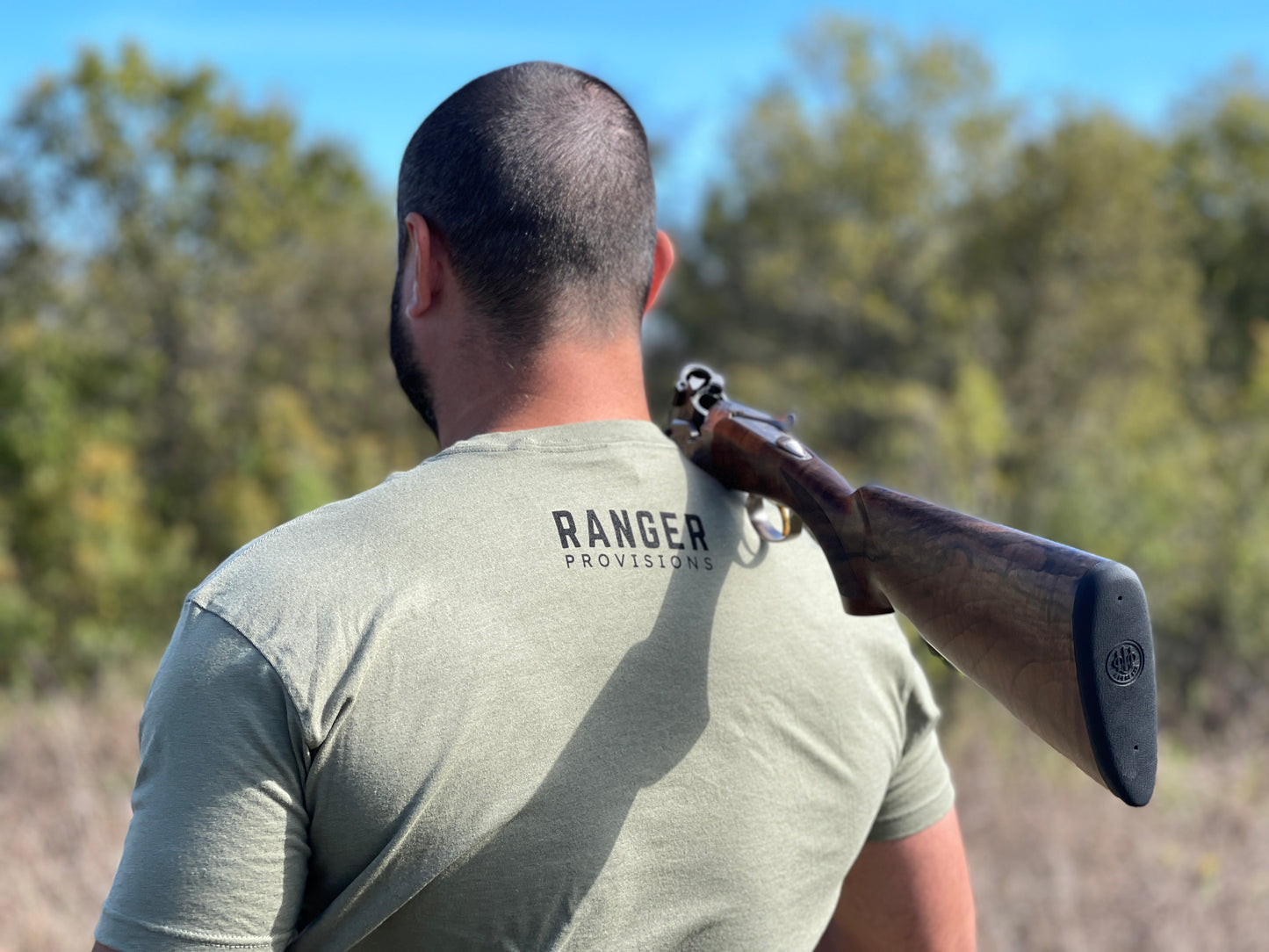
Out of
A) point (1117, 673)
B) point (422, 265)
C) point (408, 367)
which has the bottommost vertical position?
point (1117, 673)

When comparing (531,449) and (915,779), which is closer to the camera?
(531,449)

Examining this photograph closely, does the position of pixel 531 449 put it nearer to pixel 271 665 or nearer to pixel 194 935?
pixel 271 665

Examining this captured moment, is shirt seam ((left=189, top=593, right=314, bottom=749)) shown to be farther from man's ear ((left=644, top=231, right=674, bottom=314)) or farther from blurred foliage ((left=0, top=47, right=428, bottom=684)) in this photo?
blurred foliage ((left=0, top=47, right=428, bottom=684))

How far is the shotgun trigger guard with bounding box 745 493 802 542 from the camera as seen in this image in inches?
64.7

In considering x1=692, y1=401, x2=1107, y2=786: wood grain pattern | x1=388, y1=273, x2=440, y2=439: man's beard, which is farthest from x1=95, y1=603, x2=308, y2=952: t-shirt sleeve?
x1=692, y1=401, x2=1107, y2=786: wood grain pattern

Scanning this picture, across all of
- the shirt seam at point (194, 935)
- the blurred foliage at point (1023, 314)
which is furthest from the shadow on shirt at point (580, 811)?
the blurred foliage at point (1023, 314)

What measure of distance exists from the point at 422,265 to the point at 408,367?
0.61ft

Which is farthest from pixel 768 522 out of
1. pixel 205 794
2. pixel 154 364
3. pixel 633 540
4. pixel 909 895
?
pixel 154 364

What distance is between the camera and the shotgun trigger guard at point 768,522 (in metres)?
1.64

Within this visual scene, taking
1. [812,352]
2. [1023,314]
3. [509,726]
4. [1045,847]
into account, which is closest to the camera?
[509,726]

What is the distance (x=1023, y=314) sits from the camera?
19.2m

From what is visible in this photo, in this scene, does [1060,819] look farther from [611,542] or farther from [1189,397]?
[1189,397]

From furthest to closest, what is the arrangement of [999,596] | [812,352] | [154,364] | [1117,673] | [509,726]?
[812,352], [154,364], [509,726], [999,596], [1117,673]

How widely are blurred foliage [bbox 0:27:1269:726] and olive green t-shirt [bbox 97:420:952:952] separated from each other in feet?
20.5
